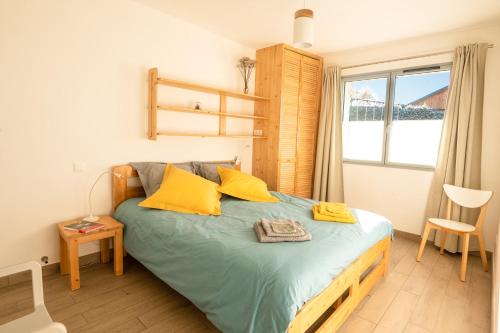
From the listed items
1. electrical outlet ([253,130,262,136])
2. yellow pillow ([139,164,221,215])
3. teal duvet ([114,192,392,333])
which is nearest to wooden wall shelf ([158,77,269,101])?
electrical outlet ([253,130,262,136])

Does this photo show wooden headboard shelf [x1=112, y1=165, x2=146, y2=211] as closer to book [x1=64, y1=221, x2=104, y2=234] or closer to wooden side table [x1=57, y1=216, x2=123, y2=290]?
wooden side table [x1=57, y1=216, x2=123, y2=290]

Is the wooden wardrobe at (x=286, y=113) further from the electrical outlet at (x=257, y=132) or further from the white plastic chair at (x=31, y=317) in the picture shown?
the white plastic chair at (x=31, y=317)

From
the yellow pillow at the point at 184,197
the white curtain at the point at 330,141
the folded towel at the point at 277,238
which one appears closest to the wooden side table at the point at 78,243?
the yellow pillow at the point at 184,197

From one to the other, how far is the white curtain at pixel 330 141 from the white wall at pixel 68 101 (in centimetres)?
214

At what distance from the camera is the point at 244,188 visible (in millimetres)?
3031

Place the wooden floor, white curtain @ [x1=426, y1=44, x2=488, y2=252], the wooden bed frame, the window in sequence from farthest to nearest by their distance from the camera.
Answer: the window
white curtain @ [x1=426, y1=44, x2=488, y2=252]
the wooden floor
the wooden bed frame

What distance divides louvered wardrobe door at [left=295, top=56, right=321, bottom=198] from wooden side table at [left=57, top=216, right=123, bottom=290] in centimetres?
254

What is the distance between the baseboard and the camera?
7.41 ft

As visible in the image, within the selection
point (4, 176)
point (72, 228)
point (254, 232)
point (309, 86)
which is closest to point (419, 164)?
point (309, 86)

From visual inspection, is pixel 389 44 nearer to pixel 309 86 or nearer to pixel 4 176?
pixel 309 86

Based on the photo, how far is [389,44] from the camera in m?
3.70

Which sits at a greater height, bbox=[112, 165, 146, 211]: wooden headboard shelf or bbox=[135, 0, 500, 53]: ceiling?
bbox=[135, 0, 500, 53]: ceiling

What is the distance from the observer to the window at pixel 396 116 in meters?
3.54

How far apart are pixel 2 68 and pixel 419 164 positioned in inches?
172
